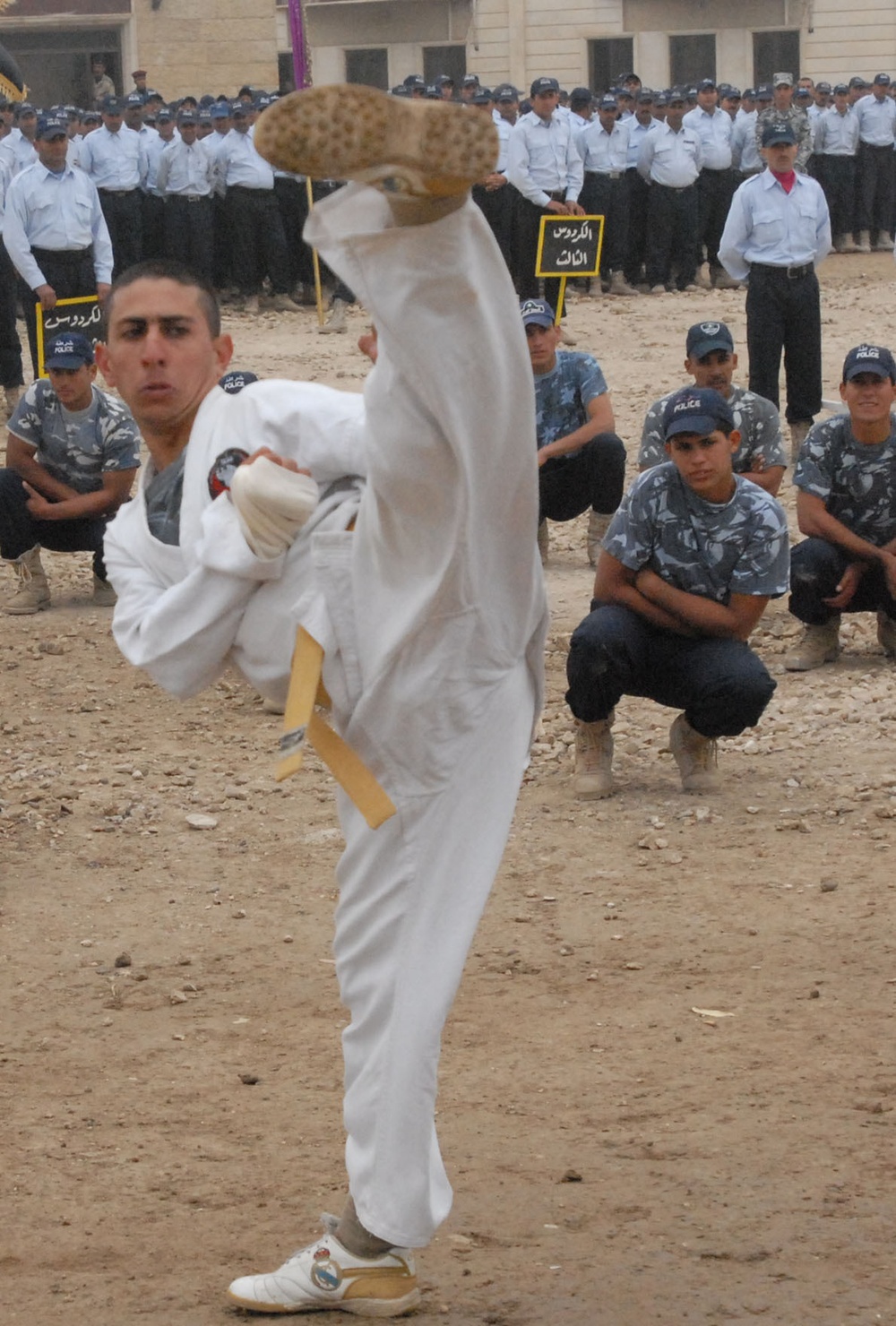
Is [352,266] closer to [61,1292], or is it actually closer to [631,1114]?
[61,1292]

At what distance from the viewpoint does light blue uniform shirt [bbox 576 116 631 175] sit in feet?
64.8

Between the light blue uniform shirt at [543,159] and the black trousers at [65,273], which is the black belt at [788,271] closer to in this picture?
the black trousers at [65,273]

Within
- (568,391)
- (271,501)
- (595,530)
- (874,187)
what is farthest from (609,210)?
(271,501)

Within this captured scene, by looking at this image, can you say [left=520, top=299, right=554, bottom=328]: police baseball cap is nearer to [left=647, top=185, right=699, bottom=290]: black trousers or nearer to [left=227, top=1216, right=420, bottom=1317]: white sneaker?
[left=227, top=1216, right=420, bottom=1317]: white sneaker

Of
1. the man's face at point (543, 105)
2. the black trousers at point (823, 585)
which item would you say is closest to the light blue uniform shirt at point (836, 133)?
the man's face at point (543, 105)

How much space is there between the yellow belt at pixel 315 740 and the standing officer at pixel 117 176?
15.7 m

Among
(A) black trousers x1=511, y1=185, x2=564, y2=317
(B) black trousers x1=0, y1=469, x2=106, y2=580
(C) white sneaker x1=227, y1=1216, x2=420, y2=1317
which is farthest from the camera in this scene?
(A) black trousers x1=511, y1=185, x2=564, y2=317

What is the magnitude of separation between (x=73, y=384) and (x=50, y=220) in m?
5.06

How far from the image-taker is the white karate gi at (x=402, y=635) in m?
2.59

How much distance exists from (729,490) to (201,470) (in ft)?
11.1

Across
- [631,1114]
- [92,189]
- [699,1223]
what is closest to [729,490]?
[631,1114]

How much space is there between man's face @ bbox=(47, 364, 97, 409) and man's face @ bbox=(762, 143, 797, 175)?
4876 mm

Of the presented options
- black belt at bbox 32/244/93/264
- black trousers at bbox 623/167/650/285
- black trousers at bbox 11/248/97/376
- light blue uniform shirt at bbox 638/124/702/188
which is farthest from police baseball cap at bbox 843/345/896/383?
light blue uniform shirt at bbox 638/124/702/188

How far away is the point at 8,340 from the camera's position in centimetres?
1347
